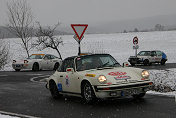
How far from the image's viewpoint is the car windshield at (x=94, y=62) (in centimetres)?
935

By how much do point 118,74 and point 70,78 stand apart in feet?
5.64

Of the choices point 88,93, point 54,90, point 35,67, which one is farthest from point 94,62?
point 35,67

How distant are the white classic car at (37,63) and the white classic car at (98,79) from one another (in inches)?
654

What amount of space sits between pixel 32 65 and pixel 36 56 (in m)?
1.29

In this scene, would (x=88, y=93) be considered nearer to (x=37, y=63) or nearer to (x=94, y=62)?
(x=94, y=62)

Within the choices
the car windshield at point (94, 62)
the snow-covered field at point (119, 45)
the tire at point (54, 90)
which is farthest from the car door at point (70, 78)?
the snow-covered field at point (119, 45)

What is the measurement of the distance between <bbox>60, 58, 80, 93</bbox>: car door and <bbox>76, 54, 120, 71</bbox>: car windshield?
24 centimetres

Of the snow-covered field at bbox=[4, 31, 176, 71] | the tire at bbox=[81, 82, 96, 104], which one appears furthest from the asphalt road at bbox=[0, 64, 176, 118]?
the snow-covered field at bbox=[4, 31, 176, 71]

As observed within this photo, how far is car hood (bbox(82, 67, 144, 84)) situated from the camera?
27.2 feet

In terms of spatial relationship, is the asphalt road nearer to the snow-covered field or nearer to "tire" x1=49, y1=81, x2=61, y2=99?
"tire" x1=49, y1=81, x2=61, y2=99

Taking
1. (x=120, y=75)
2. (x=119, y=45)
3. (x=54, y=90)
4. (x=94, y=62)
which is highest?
(x=119, y=45)

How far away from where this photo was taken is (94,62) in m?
9.45

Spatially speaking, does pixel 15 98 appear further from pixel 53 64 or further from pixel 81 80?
pixel 53 64

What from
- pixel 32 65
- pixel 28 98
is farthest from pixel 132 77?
pixel 32 65
